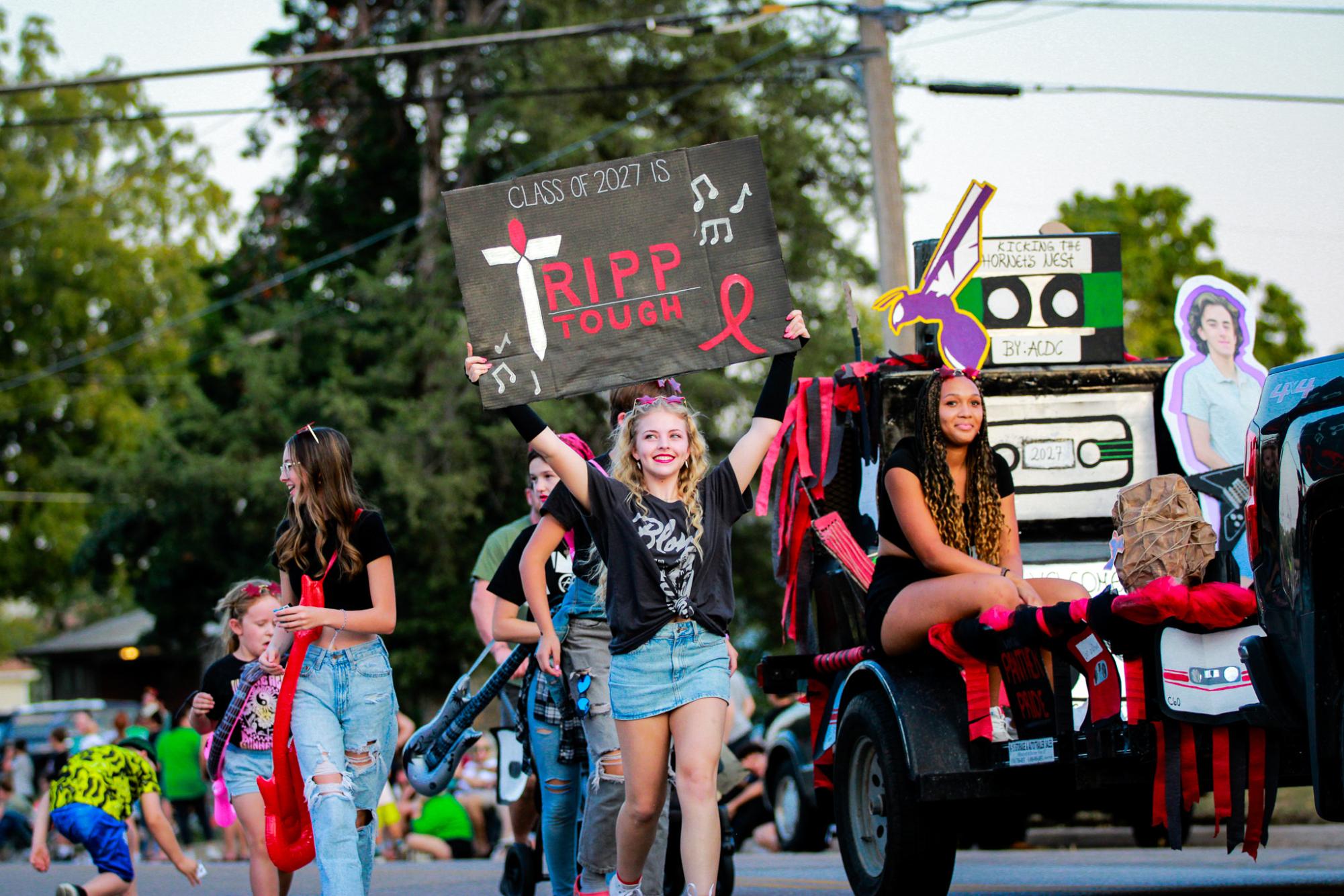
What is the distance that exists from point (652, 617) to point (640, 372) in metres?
1.07

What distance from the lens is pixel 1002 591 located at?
5738 millimetres

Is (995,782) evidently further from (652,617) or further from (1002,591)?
(652,617)

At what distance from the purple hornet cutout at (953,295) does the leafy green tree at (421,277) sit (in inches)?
594

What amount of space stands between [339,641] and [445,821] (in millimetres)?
A: 10254

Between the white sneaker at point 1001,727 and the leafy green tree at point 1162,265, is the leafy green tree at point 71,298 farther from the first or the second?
the white sneaker at point 1001,727

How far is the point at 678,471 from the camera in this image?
18.5ft

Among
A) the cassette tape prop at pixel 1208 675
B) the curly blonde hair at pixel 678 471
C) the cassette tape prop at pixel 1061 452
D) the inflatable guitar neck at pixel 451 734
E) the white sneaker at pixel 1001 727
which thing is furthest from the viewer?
the cassette tape prop at pixel 1061 452

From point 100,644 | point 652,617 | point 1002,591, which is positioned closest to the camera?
point 652,617

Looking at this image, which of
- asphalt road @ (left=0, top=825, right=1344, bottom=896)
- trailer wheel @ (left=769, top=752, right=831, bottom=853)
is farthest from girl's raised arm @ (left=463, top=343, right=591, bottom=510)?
trailer wheel @ (left=769, top=752, right=831, bottom=853)

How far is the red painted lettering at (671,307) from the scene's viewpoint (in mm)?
6090

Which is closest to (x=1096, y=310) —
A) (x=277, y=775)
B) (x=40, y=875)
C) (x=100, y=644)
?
(x=277, y=775)

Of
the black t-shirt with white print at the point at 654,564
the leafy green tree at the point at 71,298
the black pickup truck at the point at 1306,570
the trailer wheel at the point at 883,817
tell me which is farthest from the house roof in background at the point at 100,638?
the black pickup truck at the point at 1306,570

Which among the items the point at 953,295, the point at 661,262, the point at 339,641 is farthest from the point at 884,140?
the point at 339,641

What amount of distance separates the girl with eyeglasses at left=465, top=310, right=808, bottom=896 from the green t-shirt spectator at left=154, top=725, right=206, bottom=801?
14.2 meters
